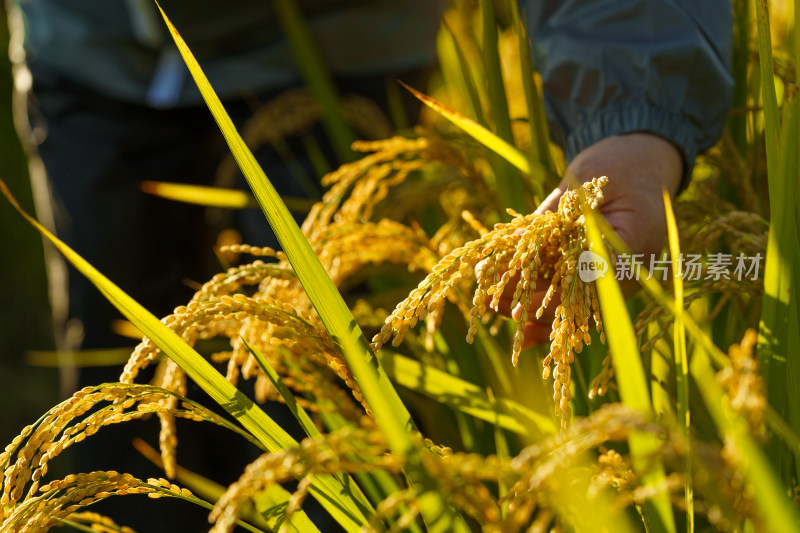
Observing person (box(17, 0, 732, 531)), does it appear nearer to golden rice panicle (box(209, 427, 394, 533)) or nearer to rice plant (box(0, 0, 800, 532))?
rice plant (box(0, 0, 800, 532))

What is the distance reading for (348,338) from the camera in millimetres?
592

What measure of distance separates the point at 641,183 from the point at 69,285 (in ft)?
4.69

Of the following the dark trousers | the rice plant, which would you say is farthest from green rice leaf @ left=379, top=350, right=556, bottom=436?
the dark trousers

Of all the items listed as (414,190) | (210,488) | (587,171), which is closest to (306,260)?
(587,171)

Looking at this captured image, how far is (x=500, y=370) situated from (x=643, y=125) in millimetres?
394

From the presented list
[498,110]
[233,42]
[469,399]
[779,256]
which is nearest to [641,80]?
[498,110]

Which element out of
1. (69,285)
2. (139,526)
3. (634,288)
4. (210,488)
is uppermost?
(69,285)

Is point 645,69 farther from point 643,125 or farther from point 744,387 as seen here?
point 744,387

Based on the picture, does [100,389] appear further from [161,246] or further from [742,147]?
[161,246]

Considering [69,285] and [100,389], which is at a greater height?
[69,285]

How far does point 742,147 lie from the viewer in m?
1.24

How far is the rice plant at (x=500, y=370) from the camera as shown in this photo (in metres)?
0.47

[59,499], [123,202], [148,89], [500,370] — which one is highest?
[148,89]

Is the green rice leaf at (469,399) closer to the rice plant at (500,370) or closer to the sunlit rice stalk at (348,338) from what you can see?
the rice plant at (500,370)
